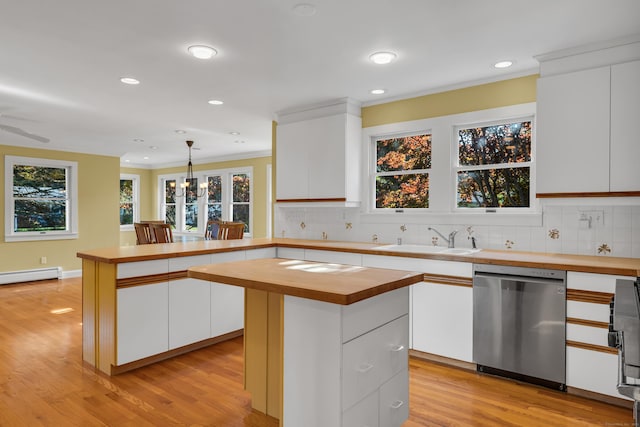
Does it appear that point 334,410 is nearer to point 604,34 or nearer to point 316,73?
point 316,73

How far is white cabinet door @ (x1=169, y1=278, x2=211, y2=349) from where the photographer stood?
325 centimetres

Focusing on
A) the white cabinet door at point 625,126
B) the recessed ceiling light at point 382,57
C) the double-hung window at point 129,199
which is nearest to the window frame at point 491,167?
the white cabinet door at point 625,126

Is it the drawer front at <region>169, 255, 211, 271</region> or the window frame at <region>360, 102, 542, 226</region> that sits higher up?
the window frame at <region>360, 102, 542, 226</region>

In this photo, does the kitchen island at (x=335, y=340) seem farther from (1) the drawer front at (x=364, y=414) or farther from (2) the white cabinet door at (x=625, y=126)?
(2) the white cabinet door at (x=625, y=126)

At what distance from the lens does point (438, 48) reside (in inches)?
115

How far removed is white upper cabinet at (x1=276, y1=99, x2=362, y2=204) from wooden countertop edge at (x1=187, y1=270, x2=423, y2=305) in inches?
91.9

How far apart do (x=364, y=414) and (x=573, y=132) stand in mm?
2522

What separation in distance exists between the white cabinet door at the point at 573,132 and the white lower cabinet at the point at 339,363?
189cm

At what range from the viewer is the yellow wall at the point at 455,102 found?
11.2 feet

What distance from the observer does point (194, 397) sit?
2613mm

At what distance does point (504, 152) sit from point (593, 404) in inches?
82.0

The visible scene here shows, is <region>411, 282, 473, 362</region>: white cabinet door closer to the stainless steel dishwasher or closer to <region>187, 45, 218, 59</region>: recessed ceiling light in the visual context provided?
the stainless steel dishwasher

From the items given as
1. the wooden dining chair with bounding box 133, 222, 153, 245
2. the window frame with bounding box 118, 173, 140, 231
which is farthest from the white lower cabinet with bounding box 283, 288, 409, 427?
the window frame with bounding box 118, 173, 140, 231

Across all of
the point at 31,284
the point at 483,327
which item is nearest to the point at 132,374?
the point at 483,327
